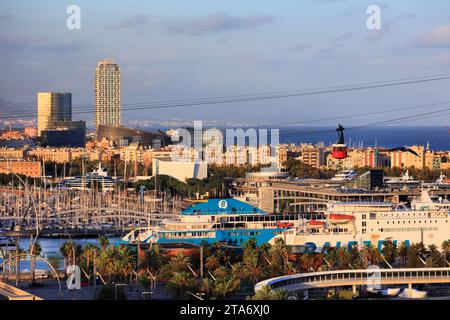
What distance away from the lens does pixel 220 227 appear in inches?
749

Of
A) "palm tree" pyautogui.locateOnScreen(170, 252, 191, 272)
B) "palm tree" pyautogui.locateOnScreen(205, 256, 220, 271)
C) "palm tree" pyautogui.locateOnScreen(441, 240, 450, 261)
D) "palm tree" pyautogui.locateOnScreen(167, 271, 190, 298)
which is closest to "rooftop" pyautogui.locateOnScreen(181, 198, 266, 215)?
"palm tree" pyautogui.locateOnScreen(441, 240, 450, 261)

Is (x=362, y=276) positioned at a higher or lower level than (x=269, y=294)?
lower

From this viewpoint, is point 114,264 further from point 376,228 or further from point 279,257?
point 376,228

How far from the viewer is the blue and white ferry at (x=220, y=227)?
1859cm

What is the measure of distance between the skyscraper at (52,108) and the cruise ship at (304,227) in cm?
3541

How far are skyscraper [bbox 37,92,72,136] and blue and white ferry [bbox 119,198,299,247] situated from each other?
35312mm

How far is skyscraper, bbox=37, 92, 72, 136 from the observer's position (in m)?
54.6

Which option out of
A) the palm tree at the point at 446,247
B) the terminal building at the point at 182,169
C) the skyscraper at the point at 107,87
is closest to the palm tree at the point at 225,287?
the palm tree at the point at 446,247

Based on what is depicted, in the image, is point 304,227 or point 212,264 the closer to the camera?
point 212,264

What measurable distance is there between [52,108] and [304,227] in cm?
3665

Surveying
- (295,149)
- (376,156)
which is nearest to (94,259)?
(376,156)

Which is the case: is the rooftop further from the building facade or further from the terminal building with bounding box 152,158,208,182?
the building facade

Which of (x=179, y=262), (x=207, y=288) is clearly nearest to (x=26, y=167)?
(x=179, y=262)
